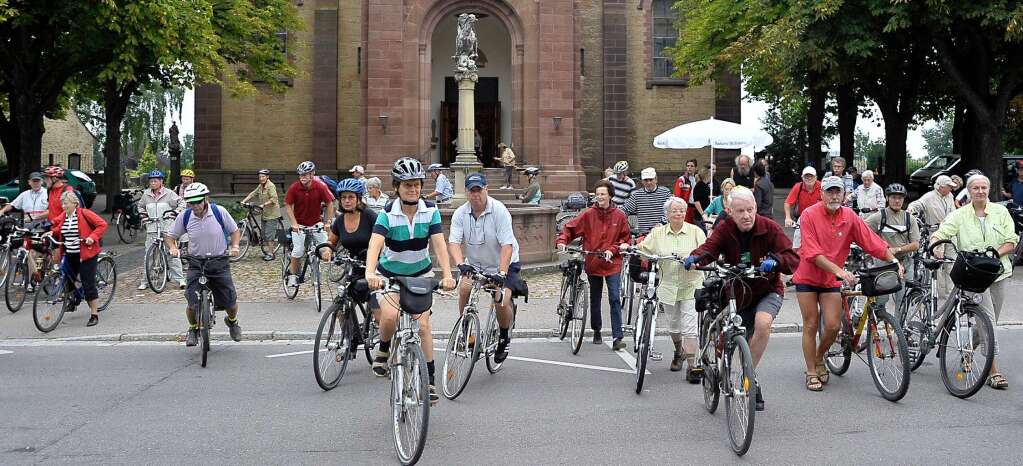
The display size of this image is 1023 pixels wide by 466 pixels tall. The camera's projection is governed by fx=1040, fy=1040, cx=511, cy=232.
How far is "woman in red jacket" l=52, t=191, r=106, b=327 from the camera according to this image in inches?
486

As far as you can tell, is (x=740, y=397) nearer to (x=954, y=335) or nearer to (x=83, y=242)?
(x=954, y=335)

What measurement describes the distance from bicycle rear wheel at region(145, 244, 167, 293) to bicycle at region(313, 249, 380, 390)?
7.41 metres

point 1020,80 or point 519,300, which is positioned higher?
point 1020,80

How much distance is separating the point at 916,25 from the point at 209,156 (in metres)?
24.5

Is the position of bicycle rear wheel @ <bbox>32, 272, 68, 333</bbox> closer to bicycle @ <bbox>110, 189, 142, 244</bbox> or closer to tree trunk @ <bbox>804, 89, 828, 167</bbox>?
bicycle @ <bbox>110, 189, 142, 244</bbox>

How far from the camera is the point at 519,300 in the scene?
47.4ft

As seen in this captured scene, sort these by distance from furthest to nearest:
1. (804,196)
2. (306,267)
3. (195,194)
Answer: (804,196) < (306,267) < (195,194)

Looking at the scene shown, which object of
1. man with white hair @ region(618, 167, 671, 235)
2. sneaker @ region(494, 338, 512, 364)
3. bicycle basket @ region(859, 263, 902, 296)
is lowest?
sneaker @ region(494, 338, 512, 364)

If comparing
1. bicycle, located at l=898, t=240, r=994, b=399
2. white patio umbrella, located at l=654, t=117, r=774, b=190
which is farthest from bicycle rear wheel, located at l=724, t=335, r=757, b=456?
white patio umbrella, located at l=654, t=117, r=774, b=190

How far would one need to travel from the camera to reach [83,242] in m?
12.3

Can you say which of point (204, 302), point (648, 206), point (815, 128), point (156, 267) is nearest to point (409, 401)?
point (204, 302)

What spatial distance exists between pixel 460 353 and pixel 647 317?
1601 mm

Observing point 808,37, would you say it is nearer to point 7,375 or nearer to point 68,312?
point 68,312

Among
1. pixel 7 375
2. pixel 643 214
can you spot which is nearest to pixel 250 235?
pixel 643 214
